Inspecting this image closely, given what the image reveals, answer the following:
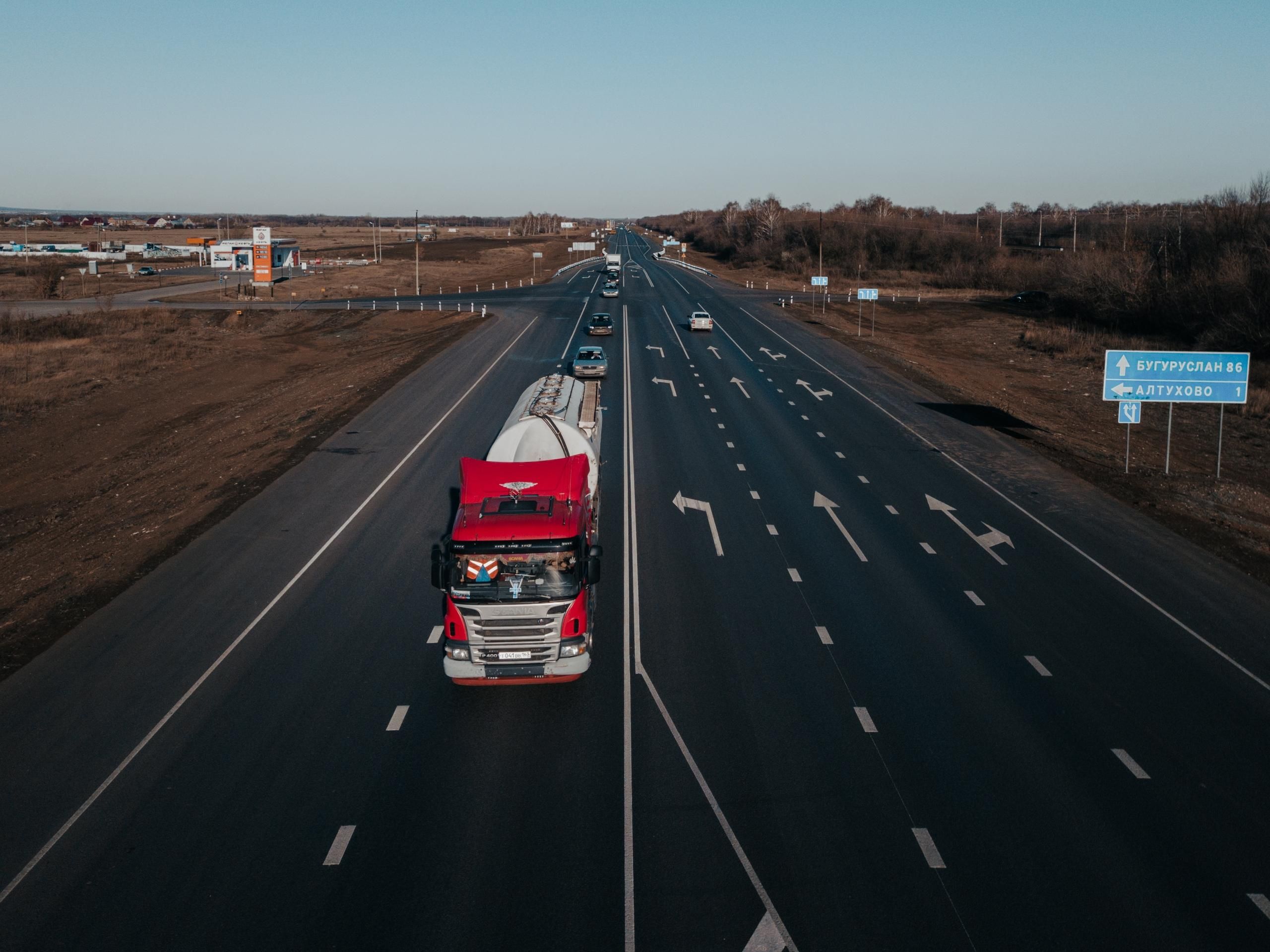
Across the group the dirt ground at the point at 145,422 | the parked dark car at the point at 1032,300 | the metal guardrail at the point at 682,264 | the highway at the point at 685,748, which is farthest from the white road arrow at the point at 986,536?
the metal guardrail at the point at 682,264

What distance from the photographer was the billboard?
299ft

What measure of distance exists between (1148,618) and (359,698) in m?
14.8

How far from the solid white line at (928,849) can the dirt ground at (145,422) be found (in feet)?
49.2

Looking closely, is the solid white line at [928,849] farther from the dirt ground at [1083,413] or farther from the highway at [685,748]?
the dirt ground at [1083,413]

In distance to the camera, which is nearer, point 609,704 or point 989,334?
point 609,704

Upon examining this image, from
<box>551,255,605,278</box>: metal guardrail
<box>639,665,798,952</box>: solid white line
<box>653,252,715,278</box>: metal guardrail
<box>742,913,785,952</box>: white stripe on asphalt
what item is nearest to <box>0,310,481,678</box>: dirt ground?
<box>639,665,798,952</box>: solid white line

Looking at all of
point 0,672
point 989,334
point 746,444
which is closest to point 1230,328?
point 989,334

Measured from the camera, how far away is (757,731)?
566 inches

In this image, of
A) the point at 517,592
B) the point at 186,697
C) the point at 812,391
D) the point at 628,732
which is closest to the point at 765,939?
the point at 628,732

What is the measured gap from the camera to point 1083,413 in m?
44.1

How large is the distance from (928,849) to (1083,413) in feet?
123

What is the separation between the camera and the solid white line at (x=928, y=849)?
11.2 metres

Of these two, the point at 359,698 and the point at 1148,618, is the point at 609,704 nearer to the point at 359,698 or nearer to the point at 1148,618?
the point at 359,698

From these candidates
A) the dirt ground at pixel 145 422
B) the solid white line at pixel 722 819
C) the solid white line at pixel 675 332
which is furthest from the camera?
the solid white line at pixel 675 332
